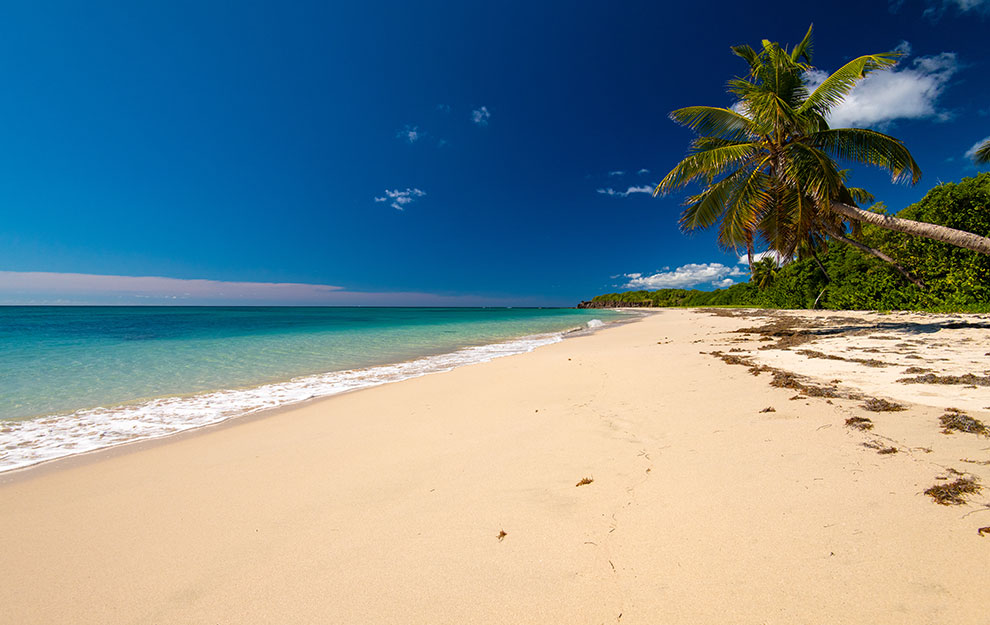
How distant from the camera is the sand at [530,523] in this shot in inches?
63.4

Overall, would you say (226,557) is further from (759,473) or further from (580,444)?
(759,473)

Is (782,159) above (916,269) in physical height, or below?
above

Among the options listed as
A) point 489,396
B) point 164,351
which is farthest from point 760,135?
point 164,351

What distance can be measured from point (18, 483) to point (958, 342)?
1454 centimetres

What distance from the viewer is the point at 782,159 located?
10008 millimetres

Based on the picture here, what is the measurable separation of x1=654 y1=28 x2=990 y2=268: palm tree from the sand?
7285 millimetres

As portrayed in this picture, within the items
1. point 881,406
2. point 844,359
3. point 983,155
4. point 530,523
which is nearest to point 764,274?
point 983,155

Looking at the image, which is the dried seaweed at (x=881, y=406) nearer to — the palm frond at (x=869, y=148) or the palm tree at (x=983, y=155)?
the palm frond at (x=869, y=148)

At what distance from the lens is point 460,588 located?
1747 millimetres

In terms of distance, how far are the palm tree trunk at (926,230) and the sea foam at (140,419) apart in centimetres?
1138

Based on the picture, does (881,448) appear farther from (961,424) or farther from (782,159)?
(782,159)

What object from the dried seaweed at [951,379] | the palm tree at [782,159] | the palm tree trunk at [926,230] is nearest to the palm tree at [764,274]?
the palm tree at [782,159]

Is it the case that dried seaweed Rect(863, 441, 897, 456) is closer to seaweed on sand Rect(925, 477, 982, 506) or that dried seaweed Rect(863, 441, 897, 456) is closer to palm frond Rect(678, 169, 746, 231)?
seaweed on sand Rect(925, 477, 982, 506)

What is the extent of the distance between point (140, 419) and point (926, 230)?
50.4 feet
